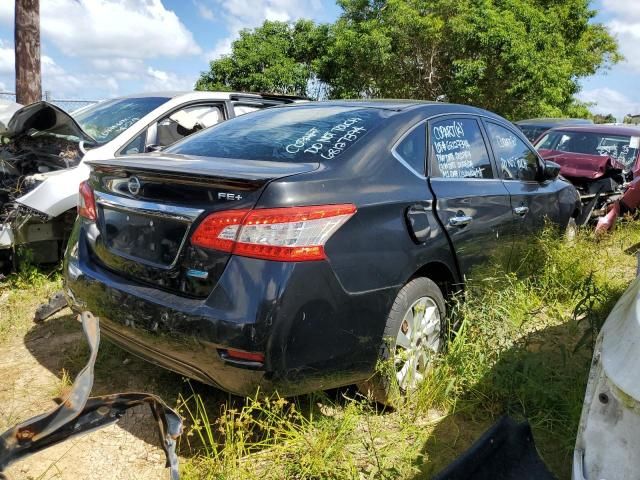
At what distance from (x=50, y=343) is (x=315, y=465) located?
2.28 meters

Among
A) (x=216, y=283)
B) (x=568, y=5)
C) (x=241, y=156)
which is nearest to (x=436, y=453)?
(x=216, y=283)

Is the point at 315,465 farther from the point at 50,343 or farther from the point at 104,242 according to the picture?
the point at 50,343

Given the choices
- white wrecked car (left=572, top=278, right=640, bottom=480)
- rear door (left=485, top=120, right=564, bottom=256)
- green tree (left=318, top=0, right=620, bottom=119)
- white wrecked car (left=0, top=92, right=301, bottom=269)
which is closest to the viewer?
white wrecked car (left=572, top=278, right=640, bottom=480)

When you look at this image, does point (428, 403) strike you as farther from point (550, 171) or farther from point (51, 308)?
point (51, 308)

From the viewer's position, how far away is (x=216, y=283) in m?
2.30

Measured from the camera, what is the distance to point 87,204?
9.71ft

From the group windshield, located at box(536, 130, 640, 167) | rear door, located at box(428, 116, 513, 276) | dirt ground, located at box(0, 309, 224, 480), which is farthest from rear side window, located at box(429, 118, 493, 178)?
windshield, located at box(536, 130, 640, 167)

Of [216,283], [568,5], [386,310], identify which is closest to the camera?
[216,283]

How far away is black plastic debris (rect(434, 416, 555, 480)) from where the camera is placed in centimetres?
195

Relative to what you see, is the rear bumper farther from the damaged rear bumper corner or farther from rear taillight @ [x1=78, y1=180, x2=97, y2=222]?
the damaged rear bumper corner

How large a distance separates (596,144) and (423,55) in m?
11.3

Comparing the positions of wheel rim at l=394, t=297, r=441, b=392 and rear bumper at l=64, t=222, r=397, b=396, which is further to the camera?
wheel rim at l=394, t=297, r=441, b=392

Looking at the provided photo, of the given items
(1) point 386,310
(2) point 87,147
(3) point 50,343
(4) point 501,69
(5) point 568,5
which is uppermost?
(5) point 568,5

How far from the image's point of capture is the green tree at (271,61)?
19078 millimetres
